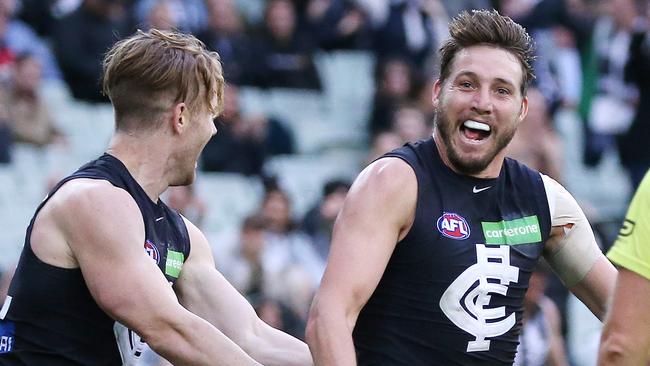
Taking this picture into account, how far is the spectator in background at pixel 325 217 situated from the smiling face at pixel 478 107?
582 centimetres

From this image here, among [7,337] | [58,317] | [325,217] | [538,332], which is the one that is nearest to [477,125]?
[58,317]

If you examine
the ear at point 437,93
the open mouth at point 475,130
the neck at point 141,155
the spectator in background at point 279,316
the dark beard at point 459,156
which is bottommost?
the spectator in background at point 279,316

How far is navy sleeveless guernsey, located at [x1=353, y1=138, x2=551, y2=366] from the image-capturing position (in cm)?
520

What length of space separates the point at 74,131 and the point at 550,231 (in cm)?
698

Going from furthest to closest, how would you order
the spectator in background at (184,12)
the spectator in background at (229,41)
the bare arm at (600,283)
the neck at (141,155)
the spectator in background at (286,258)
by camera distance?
the spectator in background at (229,41) → the spectator in background at (184,12) → the spectator in background at (286,258) → the bare arm at (600,283) → the neck at (141,155)

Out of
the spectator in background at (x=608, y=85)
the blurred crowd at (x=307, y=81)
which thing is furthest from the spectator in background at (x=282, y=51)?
the spectator in background at (x=608, y=85)

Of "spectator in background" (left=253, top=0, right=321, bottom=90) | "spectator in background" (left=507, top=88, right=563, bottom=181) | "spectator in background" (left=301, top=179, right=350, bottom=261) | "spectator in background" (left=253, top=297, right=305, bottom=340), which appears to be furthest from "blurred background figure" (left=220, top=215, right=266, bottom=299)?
"spectator in background" (left=253, top=0, right=321, bottom=90)

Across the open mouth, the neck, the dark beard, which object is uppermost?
the open mouth

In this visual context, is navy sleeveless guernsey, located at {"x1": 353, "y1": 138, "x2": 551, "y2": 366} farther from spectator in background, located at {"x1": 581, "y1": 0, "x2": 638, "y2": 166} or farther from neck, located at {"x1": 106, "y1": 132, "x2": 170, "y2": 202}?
spectator in background, located at {"x1": 581, "y1": 0, "x2": 638, "y2": 166}

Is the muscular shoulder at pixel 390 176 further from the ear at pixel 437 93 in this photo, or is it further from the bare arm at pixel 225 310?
the bare arm at pixel 225 310

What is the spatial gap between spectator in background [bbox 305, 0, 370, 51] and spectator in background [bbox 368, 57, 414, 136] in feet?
2.37

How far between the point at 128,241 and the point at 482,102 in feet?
4.92

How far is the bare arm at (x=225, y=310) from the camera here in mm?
5539

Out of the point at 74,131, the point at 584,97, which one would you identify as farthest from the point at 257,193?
the point at 584,97
